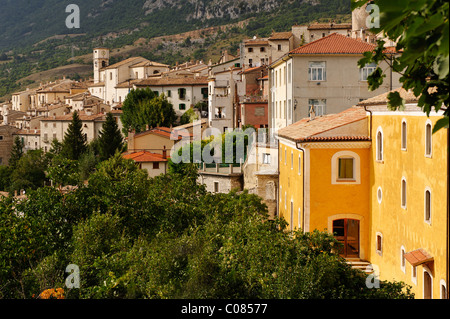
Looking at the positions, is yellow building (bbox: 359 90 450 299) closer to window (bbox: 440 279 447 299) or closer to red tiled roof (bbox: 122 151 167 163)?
window (bbox: 440 279 447 299)

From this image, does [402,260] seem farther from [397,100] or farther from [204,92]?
[204,92]

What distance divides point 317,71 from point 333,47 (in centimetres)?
161

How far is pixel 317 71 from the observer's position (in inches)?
1455

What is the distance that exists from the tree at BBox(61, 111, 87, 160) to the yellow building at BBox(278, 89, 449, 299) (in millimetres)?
57288

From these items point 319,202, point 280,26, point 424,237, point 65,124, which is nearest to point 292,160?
point 319,202

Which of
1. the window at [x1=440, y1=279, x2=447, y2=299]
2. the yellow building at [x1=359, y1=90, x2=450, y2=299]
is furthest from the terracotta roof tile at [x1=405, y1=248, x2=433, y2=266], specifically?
the window at [x1=440, y1=279, x2=447, y2=299]

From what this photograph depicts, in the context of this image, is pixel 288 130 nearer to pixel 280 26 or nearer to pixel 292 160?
pixel 292 160

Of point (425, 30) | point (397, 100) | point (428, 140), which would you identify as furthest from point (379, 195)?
point (425, 30)

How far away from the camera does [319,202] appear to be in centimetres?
2281

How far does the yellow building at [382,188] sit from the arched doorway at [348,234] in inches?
1.4

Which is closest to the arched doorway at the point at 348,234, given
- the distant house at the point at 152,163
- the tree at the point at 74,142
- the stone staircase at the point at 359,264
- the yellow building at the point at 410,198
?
the stone staircase at the point at 359,264

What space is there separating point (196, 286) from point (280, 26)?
440 feet

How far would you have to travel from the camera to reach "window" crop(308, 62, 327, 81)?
36.8m

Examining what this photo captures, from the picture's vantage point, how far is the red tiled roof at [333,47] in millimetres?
36219
